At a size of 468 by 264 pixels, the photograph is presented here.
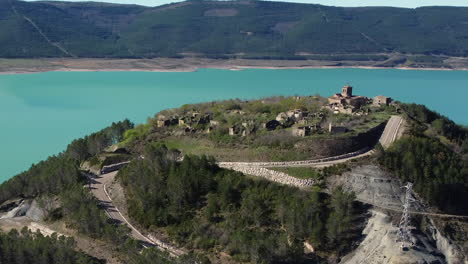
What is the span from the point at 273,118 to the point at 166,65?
3953 inches

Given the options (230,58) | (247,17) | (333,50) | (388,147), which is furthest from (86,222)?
(247,17)

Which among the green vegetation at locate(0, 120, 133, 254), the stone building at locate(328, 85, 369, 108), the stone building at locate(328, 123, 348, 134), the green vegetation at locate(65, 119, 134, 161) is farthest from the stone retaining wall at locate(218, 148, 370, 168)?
the green vegetation at locate(65, 119, 134, 161)

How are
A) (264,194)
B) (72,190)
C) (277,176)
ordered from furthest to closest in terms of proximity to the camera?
(72,190)
(277,176)
(264,194)

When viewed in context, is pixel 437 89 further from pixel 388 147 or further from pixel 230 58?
pixel 388 147

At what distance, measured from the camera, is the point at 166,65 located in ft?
459

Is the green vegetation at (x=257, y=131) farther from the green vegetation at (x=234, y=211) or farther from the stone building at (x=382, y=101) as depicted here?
the green vegetation at (x=234, y=211)

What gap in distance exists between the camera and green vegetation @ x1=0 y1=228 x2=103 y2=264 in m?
27.5

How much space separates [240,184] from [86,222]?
9.28m

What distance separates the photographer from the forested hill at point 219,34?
6038 inches

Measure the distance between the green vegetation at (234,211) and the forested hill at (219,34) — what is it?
114 metres

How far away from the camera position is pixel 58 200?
118ft

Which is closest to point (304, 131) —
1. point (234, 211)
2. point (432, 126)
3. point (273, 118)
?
point (273, 118)

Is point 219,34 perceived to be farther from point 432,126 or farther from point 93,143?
point 432,126

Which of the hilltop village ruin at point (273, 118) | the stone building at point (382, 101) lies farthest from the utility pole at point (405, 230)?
the stone building at point (382, 101)
